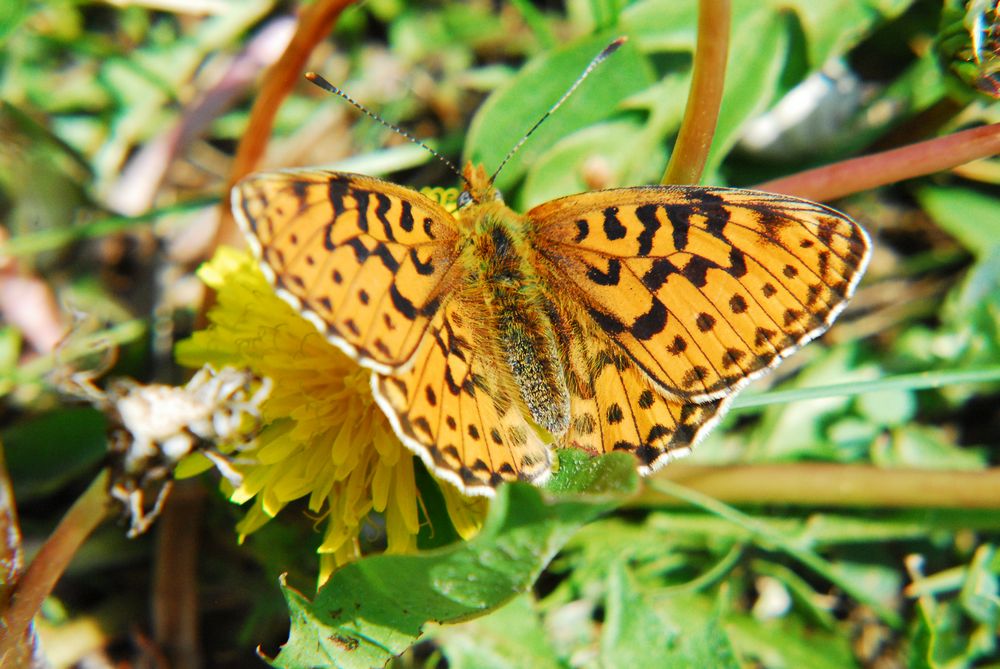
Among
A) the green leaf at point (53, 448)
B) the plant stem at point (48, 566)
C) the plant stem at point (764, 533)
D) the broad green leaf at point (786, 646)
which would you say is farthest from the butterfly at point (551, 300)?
the green leaf at point (53, 448)

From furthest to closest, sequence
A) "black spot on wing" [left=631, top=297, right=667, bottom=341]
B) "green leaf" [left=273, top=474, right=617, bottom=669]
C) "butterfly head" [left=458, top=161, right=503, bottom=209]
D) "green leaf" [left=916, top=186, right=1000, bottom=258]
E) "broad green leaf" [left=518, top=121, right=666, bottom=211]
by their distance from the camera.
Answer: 1. "green leaf" [left=916, top=186, right=1000, bottom=258]
2. "broad green leaf" [left=518, top=121, right=666, bottom=211]
3. "butterfly head" [left=458, top=161, right=503, bottom=209]
4. "black spot on wing" [left=631, top=297, right=667, bottom=341]
5. "green leaf" [left=273, top=474, right=617, bottom=669]

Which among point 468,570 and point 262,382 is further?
point 262,382

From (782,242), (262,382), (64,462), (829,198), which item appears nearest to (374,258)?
(262,382)

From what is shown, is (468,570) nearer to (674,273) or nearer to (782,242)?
(674,273)

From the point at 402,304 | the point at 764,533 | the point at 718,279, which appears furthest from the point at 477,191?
the point at 764,533

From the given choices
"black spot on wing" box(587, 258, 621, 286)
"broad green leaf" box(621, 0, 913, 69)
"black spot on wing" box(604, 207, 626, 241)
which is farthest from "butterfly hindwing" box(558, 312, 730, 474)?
"broad green leaf" box(621, 0, 913, 69)

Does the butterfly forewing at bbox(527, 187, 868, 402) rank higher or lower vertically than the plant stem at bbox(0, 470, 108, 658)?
higher

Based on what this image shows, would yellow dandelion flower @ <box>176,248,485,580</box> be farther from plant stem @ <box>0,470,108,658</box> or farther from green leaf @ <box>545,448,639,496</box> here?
plant stem @ <box>0,470,108,658</box>
